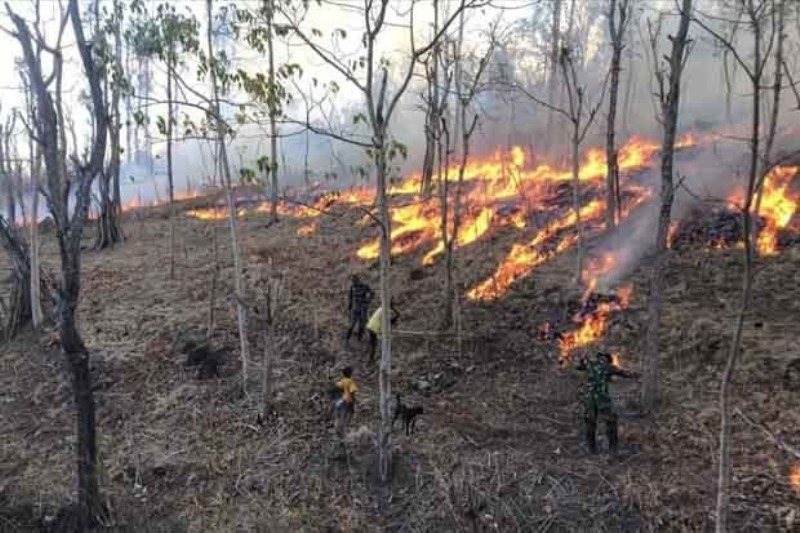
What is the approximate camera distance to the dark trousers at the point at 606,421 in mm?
9620

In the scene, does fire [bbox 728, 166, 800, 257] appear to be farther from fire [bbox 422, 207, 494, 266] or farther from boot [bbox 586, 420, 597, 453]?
boot [bbox 586, 420, 597, 453]

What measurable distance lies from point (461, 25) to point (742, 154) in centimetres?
1147

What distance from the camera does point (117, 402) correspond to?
1298 centimetres

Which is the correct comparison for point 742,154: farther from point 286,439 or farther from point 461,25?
point 286,439

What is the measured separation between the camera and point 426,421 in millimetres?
11367

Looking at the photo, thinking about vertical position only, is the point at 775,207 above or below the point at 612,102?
below

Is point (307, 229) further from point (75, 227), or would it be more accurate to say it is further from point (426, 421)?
point (75, 227)

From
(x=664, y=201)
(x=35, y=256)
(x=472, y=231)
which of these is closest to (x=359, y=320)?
(x=472, y=231)

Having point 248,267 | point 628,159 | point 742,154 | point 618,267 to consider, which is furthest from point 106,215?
point 742,154

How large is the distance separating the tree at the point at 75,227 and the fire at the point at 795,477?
34.2 feet

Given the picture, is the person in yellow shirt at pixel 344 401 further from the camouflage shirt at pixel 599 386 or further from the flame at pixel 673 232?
the flame at pixel 673 232

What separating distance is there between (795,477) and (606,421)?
265 cm

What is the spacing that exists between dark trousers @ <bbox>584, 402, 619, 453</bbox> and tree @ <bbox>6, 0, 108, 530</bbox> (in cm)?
792

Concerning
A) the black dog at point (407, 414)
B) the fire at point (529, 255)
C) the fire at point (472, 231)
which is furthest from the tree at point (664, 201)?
the fire at point (472, 231)
